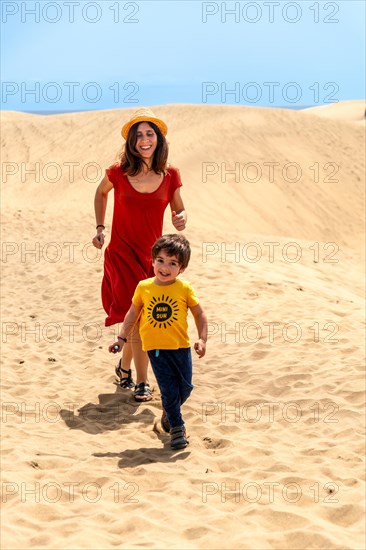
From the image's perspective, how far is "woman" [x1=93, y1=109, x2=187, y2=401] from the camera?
19.4 feet

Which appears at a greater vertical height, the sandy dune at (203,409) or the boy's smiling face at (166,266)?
the boy's smiling face at (166,266)

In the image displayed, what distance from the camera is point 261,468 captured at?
199 inches

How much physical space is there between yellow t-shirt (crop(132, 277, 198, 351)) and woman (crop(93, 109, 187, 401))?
2.44 ft

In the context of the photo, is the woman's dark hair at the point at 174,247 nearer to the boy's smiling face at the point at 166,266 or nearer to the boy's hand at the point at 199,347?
the boy's smiling face at the point at 166,266

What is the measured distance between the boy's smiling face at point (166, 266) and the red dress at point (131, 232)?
3.61 feet

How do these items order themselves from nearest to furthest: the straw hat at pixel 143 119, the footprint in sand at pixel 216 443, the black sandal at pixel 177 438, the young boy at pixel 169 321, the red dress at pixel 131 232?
the young boy at pixel 169 321 < the black sandal at pixel 177 438 < the footprint in sand at pixel 216 443 < the straw hat at pixel 143 119 < the red dress at pixel 131 232

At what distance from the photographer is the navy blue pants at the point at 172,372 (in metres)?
5.19

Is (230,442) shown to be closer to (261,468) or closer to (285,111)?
(261,468)

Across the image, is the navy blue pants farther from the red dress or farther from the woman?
the red dress

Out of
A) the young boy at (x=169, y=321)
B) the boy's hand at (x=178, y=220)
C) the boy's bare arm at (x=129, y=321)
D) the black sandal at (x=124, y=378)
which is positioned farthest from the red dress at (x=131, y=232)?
the young boy at (x=169, y=321)

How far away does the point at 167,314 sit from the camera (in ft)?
16.8


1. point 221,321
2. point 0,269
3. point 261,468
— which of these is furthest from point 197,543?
point 0,269

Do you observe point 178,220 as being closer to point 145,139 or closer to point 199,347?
point 145,139

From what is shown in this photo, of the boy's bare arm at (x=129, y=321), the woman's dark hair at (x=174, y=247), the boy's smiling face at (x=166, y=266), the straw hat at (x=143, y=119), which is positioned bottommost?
the boy's bare arm at (x=129, y=321)
